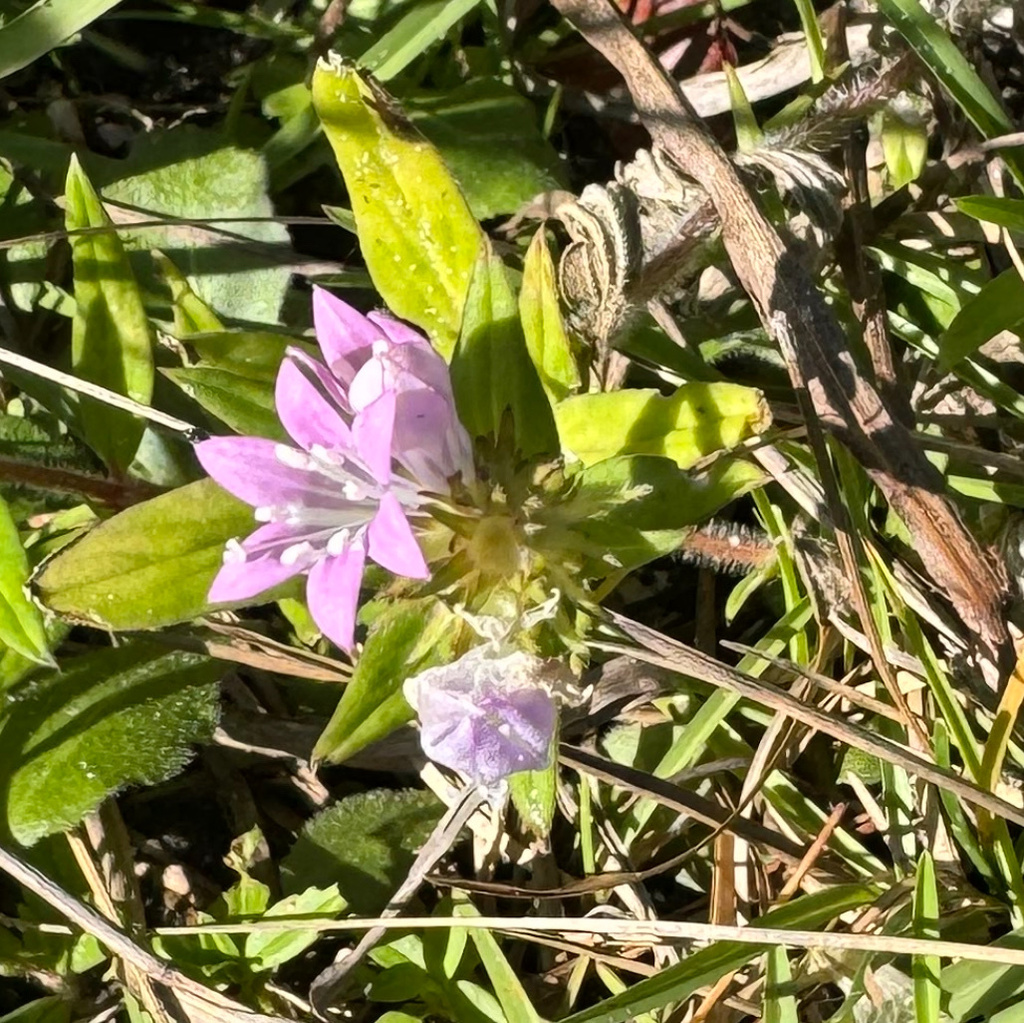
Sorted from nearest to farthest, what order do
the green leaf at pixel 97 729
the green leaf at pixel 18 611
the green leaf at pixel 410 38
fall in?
1. the green leaf at pixel 18 611
2. the green leaf at pixel 97 729
3. the green leaf at pixel 410 38

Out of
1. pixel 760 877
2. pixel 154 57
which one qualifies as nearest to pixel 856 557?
pixel 760 877

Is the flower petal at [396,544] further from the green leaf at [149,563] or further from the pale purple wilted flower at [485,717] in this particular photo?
the green leaf at [149,563]

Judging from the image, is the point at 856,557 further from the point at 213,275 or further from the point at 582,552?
the point at 213,275

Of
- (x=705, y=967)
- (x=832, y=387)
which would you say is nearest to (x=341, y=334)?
(x=832, y=387)

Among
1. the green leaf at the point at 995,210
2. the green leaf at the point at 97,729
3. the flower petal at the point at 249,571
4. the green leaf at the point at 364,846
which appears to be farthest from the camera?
the green leaf at the point at 364,846

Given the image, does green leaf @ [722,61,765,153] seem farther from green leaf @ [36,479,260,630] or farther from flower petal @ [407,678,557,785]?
flower petal @ [407,678,557,785]

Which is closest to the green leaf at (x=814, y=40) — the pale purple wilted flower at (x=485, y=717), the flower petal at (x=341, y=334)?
the flower petal at (x=341, y=334)
